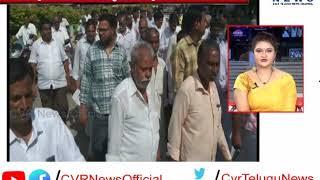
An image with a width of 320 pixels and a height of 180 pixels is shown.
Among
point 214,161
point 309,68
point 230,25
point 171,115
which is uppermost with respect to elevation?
point 230,25

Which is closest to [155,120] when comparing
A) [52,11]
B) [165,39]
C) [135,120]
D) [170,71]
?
[135,120]

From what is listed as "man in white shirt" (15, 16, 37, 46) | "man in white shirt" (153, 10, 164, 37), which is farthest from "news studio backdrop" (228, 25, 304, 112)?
"man in white shirt" (15, 16, 37, 46)

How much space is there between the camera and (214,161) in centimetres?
480

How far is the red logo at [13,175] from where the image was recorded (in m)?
4.76

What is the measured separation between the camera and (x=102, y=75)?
4758mm

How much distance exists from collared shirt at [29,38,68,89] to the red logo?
65cm

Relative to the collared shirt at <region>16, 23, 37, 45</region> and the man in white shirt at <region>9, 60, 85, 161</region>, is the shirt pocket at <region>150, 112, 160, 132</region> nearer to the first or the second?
the man in white shirt at <region>9, 60, 85, 161</region>

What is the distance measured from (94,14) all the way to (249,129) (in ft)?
4.59

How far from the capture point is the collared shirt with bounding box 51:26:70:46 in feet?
15.6

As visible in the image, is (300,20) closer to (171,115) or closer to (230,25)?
(230,25)

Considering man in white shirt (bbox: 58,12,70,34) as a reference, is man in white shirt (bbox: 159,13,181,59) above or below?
below

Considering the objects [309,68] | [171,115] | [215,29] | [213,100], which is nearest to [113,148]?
[171,115]

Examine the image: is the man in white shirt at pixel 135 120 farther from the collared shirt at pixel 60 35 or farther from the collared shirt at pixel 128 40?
the collared shirt at pixel 60 35

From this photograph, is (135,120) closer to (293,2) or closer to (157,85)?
(157,85)
